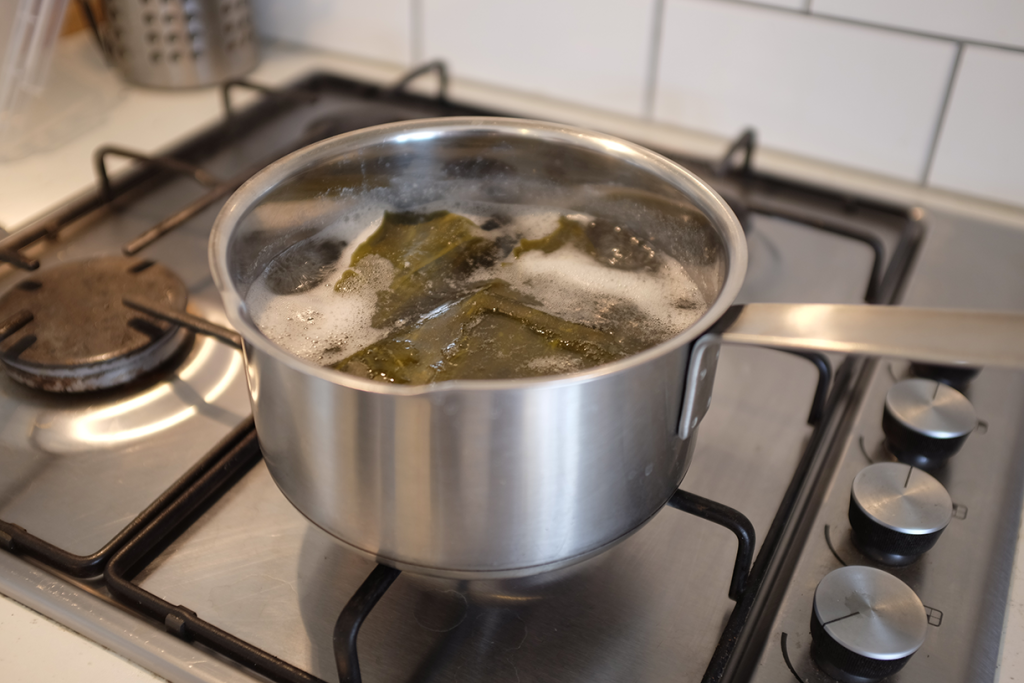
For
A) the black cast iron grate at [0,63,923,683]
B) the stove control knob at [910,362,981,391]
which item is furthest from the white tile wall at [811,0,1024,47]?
the stove control knob at [910,362,981,391]

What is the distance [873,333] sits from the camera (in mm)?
320

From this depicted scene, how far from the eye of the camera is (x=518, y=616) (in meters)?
0.44

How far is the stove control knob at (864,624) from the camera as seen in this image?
38 centimetres

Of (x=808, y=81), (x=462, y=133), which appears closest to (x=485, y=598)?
(x=462, y=133)

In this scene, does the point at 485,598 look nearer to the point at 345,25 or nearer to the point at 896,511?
the point at 896,511

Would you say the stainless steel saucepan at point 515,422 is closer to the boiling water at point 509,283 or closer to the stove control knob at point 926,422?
the boiling water at point 509,283

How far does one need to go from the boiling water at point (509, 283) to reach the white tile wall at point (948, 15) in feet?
1.17

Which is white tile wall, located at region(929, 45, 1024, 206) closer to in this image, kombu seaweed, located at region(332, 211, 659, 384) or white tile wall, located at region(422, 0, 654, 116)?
white tile wall, located at region(422, 0, 654, 116)

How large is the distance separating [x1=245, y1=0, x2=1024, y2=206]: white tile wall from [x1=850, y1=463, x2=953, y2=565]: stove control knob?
39 centimetres

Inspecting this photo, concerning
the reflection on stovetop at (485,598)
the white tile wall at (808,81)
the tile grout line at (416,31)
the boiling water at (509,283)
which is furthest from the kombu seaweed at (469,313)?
the tile grout line at (416,31)

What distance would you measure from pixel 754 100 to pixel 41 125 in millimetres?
684

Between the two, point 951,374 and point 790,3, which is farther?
point 790,3

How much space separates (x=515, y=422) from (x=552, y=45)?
0.62 metres

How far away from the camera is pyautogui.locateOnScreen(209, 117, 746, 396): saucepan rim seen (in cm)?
30
